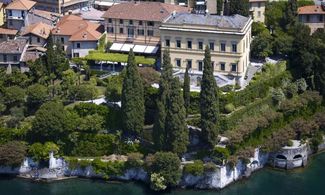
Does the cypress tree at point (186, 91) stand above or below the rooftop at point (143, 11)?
below

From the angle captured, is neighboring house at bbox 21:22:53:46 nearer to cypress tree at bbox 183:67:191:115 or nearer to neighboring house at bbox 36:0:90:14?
neighboring house at bbox 36:0:90:14

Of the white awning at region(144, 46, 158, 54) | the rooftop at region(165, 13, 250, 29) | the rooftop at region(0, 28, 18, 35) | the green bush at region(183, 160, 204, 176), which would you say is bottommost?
the green bush at region(183, 160, 204, 176)

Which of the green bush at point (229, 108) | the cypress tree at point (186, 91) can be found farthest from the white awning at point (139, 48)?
the green bush at point (229, 108)

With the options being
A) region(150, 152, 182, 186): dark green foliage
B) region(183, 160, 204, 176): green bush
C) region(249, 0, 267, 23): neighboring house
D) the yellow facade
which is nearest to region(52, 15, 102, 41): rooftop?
the yellow facade

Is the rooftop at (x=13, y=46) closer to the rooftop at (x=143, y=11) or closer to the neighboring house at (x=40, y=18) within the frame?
the neighboring house at (x=40, y=18)

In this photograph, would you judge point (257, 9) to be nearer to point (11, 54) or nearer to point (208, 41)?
point (208, 41)

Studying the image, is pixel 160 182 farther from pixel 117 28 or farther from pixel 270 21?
pixel 270 21
